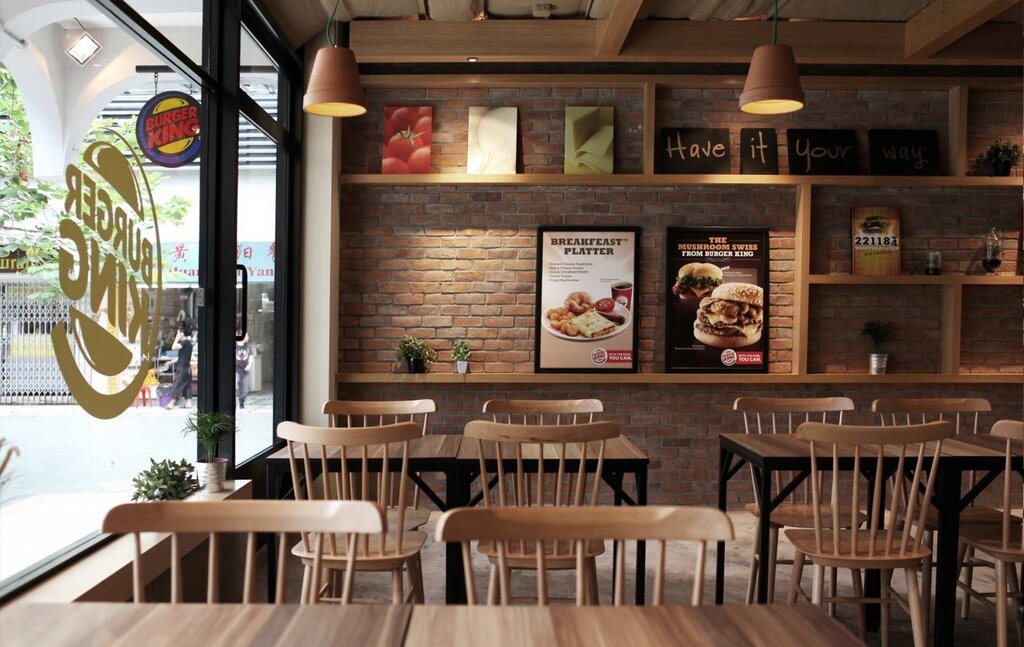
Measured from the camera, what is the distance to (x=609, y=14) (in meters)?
4.62

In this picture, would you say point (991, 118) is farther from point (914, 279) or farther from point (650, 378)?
point (650, 378)

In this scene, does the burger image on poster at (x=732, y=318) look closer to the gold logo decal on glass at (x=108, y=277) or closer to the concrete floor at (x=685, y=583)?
the concrete floor at (x=685, y=583)

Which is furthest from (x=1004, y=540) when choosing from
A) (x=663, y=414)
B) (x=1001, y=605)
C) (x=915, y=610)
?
(x=663, y=414)

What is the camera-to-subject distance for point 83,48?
8.66 ft

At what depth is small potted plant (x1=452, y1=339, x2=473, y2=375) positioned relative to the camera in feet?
17.7

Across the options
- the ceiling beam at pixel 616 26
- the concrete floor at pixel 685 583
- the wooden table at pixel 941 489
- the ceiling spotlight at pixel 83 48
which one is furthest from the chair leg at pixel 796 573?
the ceiling spotlight at pixel 83 48

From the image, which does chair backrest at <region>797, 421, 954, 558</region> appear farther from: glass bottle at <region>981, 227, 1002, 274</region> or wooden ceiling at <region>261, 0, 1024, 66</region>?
glass bottle at <region>981, 227, 1002, 274</region>

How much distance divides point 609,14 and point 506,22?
2.38ft

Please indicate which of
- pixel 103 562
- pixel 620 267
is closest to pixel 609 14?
pixel 620 267

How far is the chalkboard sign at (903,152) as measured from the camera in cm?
550

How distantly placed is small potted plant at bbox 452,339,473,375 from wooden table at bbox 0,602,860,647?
4.03 m

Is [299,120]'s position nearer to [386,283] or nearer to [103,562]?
[386,283]

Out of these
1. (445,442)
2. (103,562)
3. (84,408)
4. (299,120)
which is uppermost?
(299,120)

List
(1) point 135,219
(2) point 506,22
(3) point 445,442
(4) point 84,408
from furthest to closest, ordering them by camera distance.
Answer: (2) point 506,22 < (3) point 445,442 < (1) point 135,219 < (4) point 84,408
